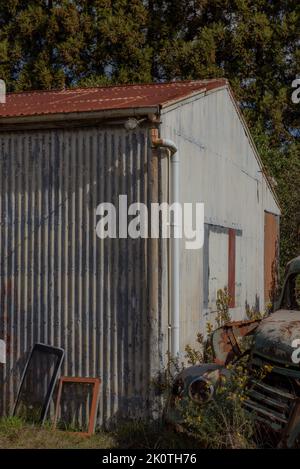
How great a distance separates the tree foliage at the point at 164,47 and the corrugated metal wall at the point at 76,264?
46.7ft

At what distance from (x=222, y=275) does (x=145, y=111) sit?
3.49 meters

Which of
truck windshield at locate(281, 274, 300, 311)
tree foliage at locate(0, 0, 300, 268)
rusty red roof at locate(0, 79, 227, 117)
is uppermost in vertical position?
tree foliage at locate(0, 0, 300, 268)

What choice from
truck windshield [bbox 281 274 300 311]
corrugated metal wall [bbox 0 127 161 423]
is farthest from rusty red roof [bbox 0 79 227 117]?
truck windshield [bbox 281 274 300 311]

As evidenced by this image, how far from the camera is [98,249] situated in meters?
7.88

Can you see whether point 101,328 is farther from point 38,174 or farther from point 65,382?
point 38,174

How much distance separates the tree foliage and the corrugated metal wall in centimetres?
1424

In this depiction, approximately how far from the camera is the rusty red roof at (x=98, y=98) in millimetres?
7945

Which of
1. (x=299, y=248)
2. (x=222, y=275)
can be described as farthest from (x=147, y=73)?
(x=222, y=275)

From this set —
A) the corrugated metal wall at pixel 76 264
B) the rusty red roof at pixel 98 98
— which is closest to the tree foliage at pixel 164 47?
the rusty red roof at pixel 98 98

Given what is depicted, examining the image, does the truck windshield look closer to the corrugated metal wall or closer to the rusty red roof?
the corrugated metal wall

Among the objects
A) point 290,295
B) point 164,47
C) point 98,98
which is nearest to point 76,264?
point 290,295

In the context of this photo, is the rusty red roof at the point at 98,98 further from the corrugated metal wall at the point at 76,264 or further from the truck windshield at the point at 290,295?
the truck windshield at the point at 290,295

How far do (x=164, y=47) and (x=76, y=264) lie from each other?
1609cm

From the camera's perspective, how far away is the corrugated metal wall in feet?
25.2
